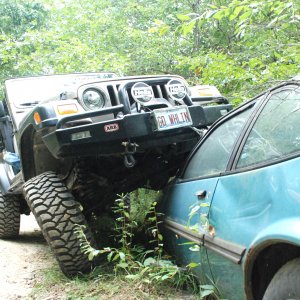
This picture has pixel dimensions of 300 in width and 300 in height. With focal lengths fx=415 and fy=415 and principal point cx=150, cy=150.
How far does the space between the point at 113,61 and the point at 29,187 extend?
5.54 meters

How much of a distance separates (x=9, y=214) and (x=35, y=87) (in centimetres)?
170

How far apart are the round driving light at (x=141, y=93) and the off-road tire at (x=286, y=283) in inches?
77.7

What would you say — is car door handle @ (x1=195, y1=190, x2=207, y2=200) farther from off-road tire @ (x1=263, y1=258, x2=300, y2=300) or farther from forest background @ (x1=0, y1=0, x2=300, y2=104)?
forest background @ (x1=0, y1=0, x2=300, y2=104)

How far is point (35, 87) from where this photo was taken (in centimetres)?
551

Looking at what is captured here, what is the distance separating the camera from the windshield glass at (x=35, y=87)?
5.37 meters

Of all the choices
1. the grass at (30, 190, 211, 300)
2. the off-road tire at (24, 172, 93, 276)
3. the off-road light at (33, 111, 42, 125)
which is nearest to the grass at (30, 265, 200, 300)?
the grass at (30, 190, 211, 300)

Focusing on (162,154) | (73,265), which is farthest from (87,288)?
(162,154)

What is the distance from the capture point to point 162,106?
363cm

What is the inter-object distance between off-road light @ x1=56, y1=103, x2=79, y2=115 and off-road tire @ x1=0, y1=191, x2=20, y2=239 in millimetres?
2503

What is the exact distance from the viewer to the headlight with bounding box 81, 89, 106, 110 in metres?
3.53

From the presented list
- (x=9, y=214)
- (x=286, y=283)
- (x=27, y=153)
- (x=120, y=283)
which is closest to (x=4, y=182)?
(x=9, y=214)

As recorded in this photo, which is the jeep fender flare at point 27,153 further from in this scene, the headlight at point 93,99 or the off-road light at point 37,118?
the headlight at point 93,99

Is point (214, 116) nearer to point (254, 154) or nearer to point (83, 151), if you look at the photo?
point (83, 151)

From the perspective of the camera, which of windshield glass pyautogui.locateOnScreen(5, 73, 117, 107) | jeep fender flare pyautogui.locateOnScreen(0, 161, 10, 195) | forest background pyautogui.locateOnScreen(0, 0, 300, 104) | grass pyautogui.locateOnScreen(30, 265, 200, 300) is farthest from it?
forest background pyautogui.locateOnScreen(0, 0, 300, 104)
